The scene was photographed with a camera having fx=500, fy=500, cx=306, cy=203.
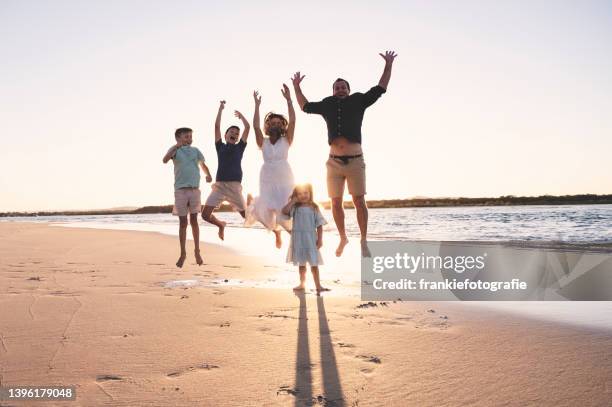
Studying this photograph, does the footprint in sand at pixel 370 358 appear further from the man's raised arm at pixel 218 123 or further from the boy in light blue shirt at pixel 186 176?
the man's raised arm at pixel 218 123

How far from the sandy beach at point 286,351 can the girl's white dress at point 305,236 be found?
505mm

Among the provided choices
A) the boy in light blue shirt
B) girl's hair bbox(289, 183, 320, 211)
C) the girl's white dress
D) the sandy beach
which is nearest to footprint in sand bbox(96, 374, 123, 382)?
the sandy beach

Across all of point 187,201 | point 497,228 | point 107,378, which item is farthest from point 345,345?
point 497,228

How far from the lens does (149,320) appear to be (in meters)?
4.76

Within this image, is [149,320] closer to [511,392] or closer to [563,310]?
[511,392]

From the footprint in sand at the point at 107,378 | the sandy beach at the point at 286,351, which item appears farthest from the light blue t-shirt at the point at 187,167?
the footprint in sand at the point at 107,378

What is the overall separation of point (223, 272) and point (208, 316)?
376 cm

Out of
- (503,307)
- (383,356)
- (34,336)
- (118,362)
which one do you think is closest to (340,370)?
(383,356)

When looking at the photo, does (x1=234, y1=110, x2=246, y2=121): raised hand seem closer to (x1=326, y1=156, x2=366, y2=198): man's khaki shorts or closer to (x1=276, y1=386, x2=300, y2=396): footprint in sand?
(x1=326, y1=156, x2=366, y2=198): man's khaki shorts

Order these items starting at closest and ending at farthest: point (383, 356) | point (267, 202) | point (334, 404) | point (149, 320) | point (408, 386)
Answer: point (334, 404) < point (408, 386) < point (383, 356) < point (149, 320) < point (267, 202)

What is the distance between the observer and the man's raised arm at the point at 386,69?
636 cm

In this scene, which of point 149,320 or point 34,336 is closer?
point 34,336

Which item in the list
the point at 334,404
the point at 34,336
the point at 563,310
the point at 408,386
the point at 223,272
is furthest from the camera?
the point at 223,272

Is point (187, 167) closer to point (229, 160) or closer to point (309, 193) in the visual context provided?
point (229, 160)
